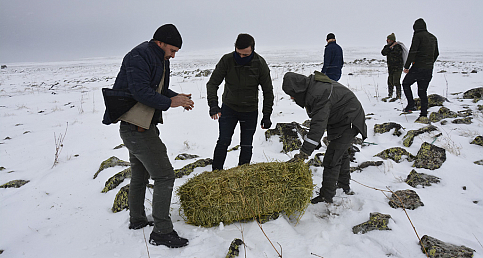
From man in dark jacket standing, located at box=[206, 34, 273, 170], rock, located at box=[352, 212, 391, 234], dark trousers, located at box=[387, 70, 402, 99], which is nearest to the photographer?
rock, located at box=[352, 212, 391, 234]

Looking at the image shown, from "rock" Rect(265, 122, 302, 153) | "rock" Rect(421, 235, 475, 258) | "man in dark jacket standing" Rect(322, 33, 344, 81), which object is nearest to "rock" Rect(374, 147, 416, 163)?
"rock" Rect(265, 122, 302, 153)

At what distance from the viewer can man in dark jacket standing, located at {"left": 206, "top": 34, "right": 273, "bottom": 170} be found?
11.4 ft

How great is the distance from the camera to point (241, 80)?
351cm

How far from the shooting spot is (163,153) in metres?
2.47

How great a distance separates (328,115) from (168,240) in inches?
86.8

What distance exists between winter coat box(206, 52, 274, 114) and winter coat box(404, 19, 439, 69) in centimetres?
447

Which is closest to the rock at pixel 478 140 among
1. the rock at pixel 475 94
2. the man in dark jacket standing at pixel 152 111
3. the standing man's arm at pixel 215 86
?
the standing man's arm at pixel 215 86

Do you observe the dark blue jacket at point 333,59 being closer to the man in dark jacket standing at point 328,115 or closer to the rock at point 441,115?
the rock at point 441,115

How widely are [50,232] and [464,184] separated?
5.25m

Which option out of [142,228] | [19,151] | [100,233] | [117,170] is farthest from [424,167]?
[19,151]

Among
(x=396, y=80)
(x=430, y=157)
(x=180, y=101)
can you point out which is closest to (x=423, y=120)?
(x=430, y=157)

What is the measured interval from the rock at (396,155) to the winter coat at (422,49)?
2.86 meters

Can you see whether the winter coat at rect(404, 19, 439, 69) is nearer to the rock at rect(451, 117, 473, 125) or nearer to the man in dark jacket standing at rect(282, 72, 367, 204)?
the rock at rect(451, 117, 473, 125)

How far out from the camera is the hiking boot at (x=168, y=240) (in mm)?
2465
